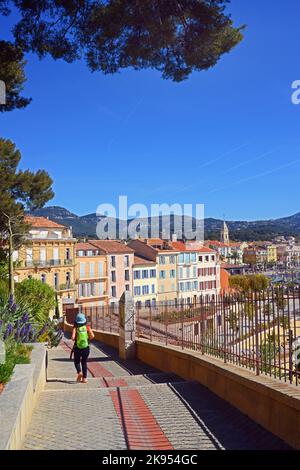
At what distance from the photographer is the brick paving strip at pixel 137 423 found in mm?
5577

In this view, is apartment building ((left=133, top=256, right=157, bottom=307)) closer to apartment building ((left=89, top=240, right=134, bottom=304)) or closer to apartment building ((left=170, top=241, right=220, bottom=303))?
apartment building ((left=89, top=240, right=134, bottom=304))

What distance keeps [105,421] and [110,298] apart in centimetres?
5899

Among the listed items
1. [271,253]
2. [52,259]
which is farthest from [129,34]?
[271,253]

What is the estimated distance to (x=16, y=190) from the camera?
31266 millimetres

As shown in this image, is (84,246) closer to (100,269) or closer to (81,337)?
(100,269)

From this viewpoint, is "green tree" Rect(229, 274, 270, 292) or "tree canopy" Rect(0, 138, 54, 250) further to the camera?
"tree canopy" Rect(0, 138, 54, 250)

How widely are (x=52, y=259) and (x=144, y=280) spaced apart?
56.9 feet

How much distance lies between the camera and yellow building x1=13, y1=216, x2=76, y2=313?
5322 centimetres

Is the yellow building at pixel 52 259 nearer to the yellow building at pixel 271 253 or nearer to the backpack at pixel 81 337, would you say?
the backpack at pixel 81 337

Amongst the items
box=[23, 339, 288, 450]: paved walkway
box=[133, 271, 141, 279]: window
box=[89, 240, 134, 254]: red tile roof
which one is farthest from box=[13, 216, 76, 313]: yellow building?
box=[23, 339, 288, 450]: paved walkway

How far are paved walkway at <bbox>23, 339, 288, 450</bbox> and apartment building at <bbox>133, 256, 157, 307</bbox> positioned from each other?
5903cm

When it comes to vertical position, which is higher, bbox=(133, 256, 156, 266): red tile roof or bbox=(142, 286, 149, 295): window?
bbox=(133, 256, 156, 266): red tile roof

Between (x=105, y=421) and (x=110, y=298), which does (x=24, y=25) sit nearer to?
(x=105, y=421)

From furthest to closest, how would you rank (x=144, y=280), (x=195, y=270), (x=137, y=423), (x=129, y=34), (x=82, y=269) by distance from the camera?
1. (x=195, y=270)
2. (x=144, y=280)
3. (x=82, y=269)
4. (x=129, y=34)
5. (x=137, y=423)
